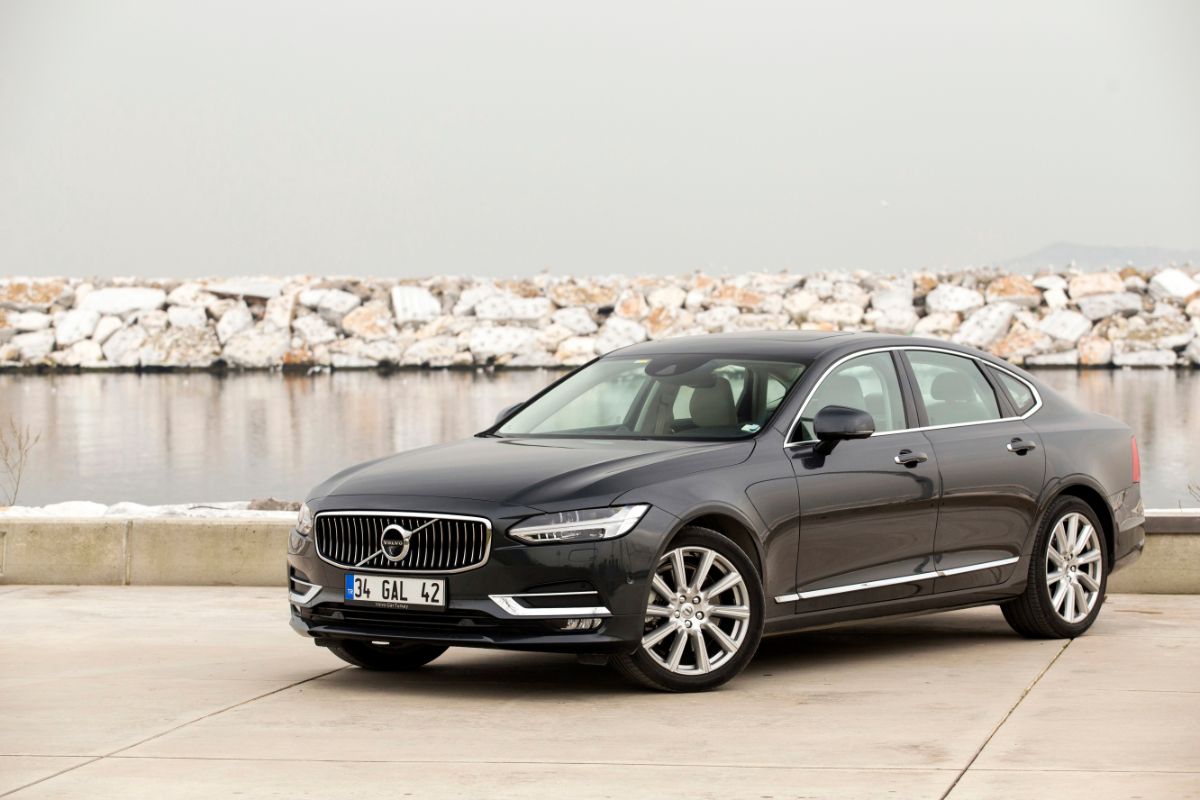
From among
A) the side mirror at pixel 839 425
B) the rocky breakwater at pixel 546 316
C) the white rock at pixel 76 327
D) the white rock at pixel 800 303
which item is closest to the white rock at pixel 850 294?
the rocky breakwater at pixel 546 316

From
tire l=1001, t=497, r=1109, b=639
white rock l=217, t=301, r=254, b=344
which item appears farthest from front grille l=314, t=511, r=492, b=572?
white rock l=217, t=301, r=254, b=344

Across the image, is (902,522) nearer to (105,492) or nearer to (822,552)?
(822,552)

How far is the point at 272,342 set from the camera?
241ft

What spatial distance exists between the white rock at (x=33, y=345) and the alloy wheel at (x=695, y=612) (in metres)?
68.8

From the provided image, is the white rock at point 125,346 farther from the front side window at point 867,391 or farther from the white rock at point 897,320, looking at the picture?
the front side window at point 867,391

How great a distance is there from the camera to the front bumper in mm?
7562

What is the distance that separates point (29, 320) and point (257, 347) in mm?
9745

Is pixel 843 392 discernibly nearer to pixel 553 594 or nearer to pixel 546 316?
pixel 553 594

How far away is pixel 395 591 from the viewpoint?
25.5 feet

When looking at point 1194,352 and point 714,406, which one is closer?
point 714,406

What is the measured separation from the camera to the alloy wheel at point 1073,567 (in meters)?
9.62

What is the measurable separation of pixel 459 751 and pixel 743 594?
5.82 feet

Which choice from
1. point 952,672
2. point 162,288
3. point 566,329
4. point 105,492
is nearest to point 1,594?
point 952,672

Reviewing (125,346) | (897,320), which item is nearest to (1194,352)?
(897,320)
